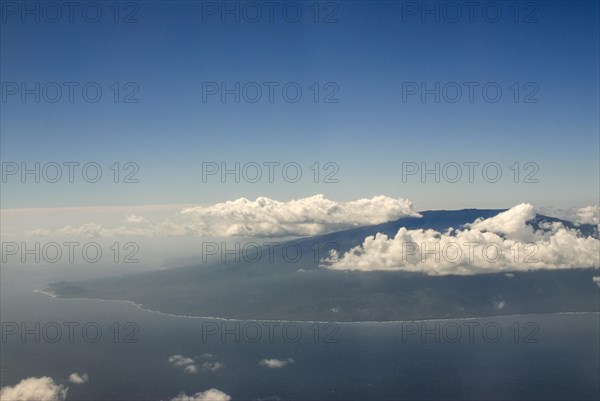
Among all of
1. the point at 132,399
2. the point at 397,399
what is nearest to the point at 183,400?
the point at 132,399

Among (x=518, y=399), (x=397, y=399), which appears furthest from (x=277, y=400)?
(x=518, y=399)

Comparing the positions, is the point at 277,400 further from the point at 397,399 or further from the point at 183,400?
the point at 397,399

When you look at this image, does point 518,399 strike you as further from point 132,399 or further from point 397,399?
point 132,399

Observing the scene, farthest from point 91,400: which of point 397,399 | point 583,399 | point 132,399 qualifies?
point 583,399

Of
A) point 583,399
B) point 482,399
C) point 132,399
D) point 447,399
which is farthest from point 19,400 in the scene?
point 583,399

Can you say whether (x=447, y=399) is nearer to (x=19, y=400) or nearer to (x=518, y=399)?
(x=518, y=399)
